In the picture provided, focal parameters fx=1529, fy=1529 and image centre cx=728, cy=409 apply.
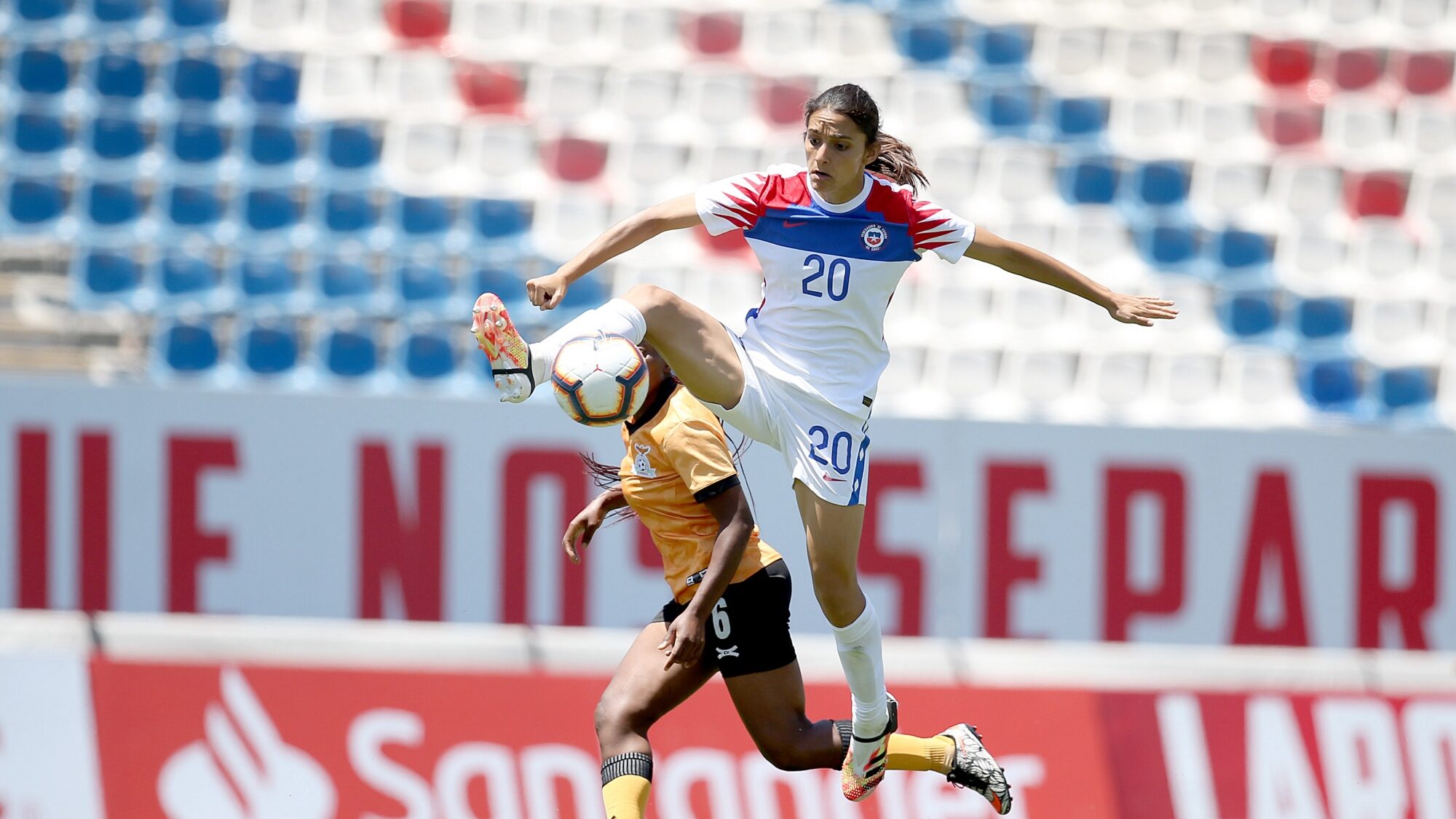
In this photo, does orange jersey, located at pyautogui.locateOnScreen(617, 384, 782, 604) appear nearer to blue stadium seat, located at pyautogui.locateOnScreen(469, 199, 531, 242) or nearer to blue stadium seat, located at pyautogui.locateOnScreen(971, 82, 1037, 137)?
blue stadium seat, located at pyautogui.locateOnScreen(469, 199, 531, 242)

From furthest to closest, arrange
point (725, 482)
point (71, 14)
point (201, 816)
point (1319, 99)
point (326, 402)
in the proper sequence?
point (1319, 99) → point (71, 14) → point (326, 402) → point (201, 816) → point (725, 482)

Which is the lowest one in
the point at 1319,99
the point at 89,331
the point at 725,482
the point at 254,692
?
the point at 254,692

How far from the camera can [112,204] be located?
8219 millimetres

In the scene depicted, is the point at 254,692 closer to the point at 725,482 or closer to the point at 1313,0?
the point at 725,482

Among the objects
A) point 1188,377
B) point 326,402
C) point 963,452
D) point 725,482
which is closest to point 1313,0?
point 1188,377

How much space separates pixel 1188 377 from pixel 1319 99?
2441 millimetres

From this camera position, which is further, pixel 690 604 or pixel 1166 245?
pixel 1166 245

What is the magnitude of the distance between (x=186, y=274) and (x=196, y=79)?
4.44 ft

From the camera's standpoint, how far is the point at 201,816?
468 centimetres

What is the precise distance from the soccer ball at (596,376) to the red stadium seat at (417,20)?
6062 mm

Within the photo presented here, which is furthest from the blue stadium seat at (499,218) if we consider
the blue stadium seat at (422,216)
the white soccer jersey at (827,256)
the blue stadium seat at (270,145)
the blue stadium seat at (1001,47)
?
the white soccer jersey at (827,256)

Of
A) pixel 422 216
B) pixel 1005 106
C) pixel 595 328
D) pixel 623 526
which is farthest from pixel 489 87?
pixel 595 328

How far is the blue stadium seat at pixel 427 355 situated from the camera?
775 cm

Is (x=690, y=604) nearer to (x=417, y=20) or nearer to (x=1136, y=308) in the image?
(x=1136, y=308)
